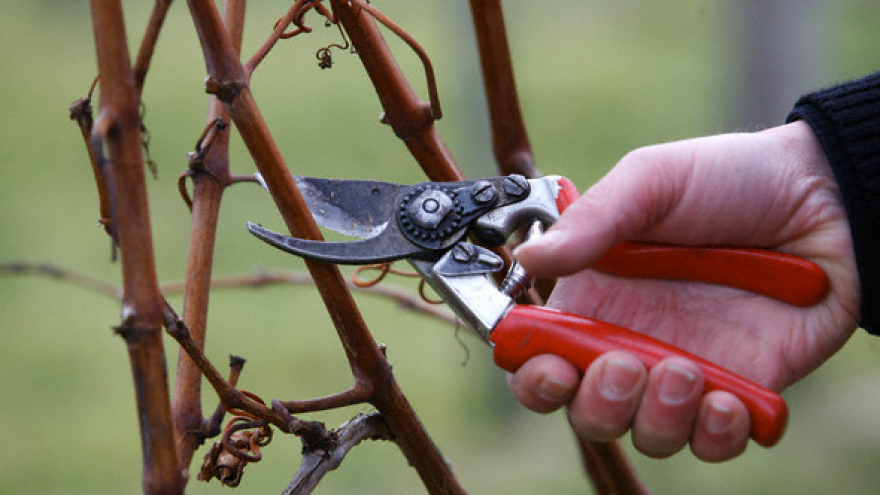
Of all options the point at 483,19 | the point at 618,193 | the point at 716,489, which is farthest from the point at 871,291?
the point at 716,489

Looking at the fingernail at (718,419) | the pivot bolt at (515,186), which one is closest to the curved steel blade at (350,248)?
the pivot bolt at (515,186)

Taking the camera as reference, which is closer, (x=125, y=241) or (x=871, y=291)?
(x=125, y=241)

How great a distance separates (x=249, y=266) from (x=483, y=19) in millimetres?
3174

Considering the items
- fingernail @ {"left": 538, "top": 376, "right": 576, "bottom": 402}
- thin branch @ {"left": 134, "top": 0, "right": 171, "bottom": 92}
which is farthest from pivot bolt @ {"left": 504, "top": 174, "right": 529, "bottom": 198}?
thin branch @ {"left": 134, "top": 0, "right": 171, "bottom": 92}

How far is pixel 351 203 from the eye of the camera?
1078mm

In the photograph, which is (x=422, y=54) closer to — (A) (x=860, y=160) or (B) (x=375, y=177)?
(A) (x=860, y=160)

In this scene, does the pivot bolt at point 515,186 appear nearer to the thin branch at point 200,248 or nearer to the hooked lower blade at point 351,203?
the hooked lower blade at point 351,203

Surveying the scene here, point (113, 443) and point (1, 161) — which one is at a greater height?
point (1, 161)

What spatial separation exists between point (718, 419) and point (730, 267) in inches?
10.9

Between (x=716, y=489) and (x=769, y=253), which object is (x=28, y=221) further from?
(x=769, y=253)

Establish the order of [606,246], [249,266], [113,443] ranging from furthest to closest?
[249,266]
[113,443]
[606,246]

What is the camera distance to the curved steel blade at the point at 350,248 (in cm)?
88

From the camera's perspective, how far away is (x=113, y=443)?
330cm

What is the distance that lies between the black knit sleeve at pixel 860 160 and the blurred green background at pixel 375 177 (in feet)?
2.72
